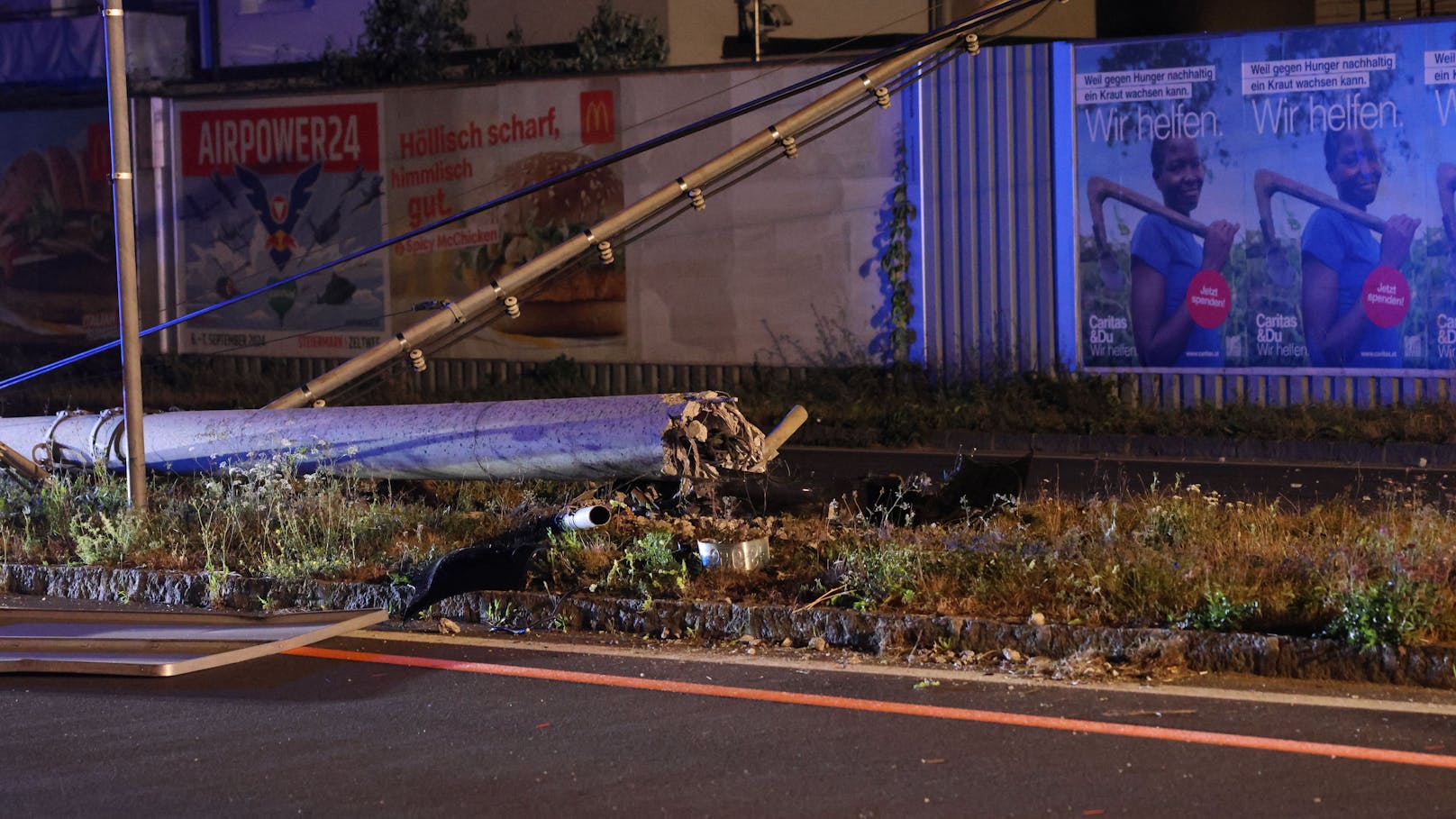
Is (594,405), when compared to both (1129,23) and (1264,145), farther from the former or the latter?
(1129,23)

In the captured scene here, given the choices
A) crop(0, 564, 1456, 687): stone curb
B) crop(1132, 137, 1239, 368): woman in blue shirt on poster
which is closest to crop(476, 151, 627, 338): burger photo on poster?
crop(1132, 137, 1239, 368): woman in blue shirt on poster

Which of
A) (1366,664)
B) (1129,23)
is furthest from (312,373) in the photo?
(1366,664)

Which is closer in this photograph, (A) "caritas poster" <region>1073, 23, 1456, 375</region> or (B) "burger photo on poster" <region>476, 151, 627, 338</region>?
(A) "caritas poster" <region>1073, 23, 1456, 375</region>

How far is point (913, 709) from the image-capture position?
6117 mm

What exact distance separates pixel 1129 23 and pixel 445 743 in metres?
21.2

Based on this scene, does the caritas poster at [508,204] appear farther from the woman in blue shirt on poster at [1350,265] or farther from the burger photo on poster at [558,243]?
the woman in blue shirt on poster at [1350,265]

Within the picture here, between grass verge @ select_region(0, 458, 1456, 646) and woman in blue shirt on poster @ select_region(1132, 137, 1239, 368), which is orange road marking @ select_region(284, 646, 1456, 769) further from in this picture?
woman in blue shirt on poster @ select_region(1132, 137, 1239, 368)

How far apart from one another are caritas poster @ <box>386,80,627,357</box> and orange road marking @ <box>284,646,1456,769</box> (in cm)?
1098

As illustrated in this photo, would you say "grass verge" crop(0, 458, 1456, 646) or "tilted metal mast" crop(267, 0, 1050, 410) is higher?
"tilted metal mast" crop(267, 0, 1050, 410)

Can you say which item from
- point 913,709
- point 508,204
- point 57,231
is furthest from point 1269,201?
point 57,231

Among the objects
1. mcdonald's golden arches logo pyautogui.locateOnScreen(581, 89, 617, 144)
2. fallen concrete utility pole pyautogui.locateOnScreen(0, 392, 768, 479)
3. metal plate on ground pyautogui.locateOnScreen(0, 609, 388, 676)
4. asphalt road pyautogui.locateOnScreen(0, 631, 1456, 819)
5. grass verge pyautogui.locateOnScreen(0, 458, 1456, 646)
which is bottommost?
asphalt road pyautogui.locateOnScreen(0, 631, 1456, 819)

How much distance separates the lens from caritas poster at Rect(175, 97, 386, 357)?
774 inches

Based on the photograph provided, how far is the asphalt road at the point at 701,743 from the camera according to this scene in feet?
16.9

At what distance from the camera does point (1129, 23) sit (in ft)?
80.9
